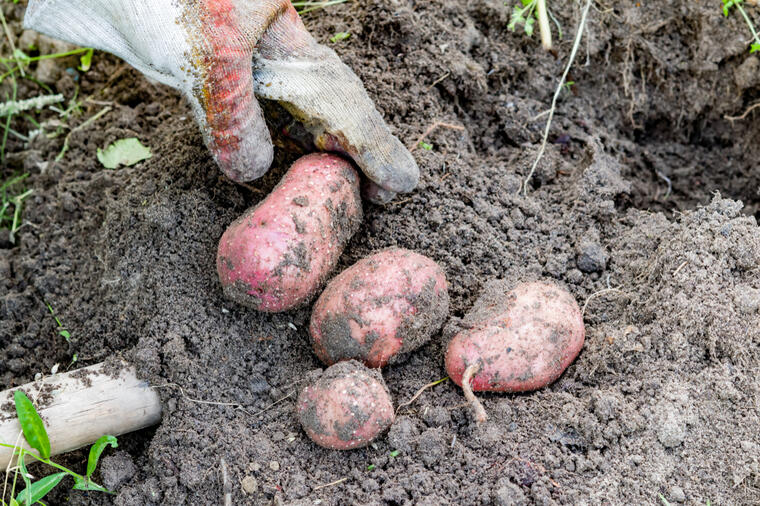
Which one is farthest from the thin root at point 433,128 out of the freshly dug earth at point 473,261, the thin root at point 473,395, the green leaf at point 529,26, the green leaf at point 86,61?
the green leaf at point 86,61

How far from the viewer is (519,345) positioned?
204 cm

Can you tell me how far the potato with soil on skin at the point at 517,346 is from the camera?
204cm

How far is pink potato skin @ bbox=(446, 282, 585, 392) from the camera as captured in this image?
6.68 ft

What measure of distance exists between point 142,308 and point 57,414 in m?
0.41

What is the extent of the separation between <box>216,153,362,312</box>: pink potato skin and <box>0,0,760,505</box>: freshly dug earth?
17 cm

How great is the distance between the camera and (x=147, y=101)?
299cm

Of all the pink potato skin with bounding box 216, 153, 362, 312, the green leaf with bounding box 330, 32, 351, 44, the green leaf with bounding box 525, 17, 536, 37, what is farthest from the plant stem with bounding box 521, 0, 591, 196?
the green leaf with bounding box 330, 32, 351, 44

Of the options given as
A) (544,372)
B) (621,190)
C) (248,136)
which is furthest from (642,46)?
(248,136)

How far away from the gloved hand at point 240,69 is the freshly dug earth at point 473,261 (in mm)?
261

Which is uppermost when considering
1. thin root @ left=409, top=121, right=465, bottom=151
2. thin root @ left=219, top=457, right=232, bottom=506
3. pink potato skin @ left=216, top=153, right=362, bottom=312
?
thin root @ left=409, top=121, right=465, bottom=151

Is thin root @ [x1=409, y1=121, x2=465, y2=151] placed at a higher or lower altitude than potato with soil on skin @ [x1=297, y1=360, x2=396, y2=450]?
higher

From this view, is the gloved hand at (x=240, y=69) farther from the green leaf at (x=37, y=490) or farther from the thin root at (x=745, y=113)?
the thin root at (x=745, y=113)

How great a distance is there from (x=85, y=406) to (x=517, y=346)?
1.28 metres

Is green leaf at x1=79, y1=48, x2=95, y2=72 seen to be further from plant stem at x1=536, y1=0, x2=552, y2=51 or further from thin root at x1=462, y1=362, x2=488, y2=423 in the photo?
thin root at x1=462, y1=362, x2=488, y2=423
